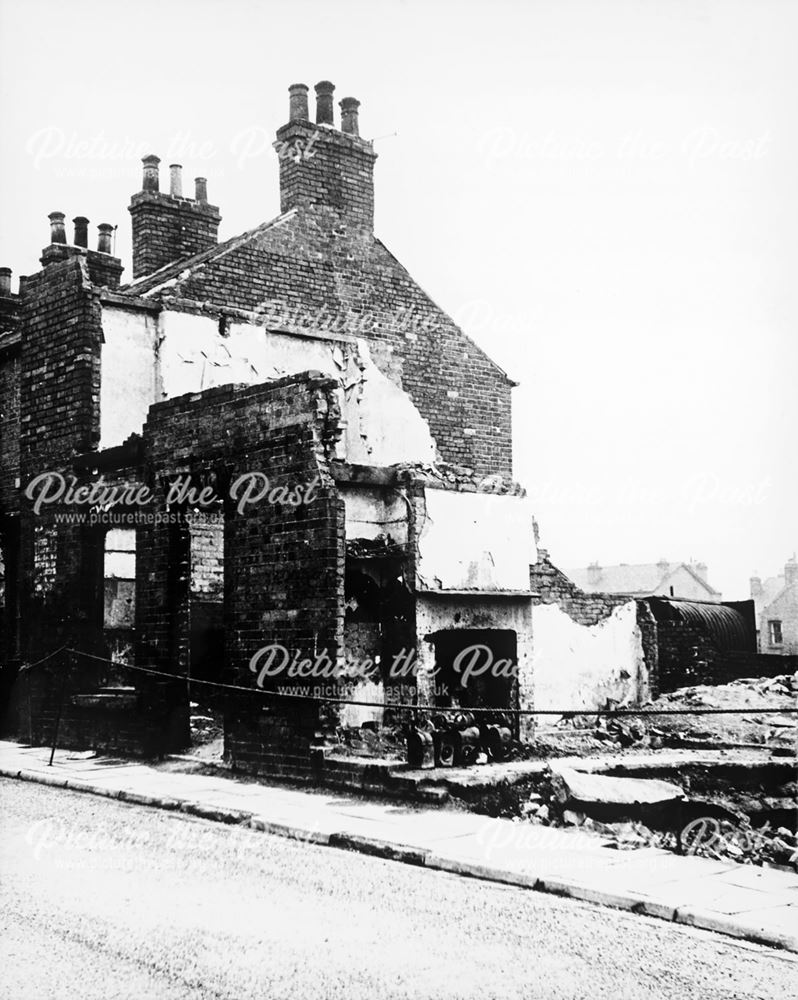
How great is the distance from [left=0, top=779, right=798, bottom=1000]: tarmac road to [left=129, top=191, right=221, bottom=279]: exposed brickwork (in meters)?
12.9

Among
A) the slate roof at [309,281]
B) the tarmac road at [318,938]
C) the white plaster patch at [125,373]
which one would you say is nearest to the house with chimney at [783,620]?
the slate roof at [309,281]

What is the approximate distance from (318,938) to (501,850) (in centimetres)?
226

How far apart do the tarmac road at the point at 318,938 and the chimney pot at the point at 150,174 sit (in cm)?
1374

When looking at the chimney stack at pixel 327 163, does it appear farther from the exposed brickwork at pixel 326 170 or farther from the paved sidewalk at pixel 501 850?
the paved sidewalk at pixel 501 850

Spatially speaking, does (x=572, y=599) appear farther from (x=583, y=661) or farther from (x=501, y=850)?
(x=501, y=850)

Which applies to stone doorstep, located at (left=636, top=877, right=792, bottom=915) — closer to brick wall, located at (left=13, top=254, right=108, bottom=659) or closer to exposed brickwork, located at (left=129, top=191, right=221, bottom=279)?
brick wall, located at (left=13, top=254, right=108, bottom=659)

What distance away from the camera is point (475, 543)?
12898 mm

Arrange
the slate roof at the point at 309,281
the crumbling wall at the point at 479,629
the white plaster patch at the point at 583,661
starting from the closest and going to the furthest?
the crumbling wall at the point at 479,629, the slate roof at the point at 309,281, the white plaster patch at the point at 583,661

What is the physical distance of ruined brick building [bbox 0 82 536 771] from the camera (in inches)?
430

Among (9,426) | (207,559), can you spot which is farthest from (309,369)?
(9,426)

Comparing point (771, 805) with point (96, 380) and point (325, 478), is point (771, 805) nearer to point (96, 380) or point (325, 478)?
point (325, 478)

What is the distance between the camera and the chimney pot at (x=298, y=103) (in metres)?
17.8

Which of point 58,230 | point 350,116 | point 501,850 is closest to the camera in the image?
point 501,850

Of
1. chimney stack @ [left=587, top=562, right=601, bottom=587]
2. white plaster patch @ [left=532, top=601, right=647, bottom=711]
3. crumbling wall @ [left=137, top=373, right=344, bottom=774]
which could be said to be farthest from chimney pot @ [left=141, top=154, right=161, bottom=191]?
chimney stack @ [left=587, top=562, right=601, bottom=587]
